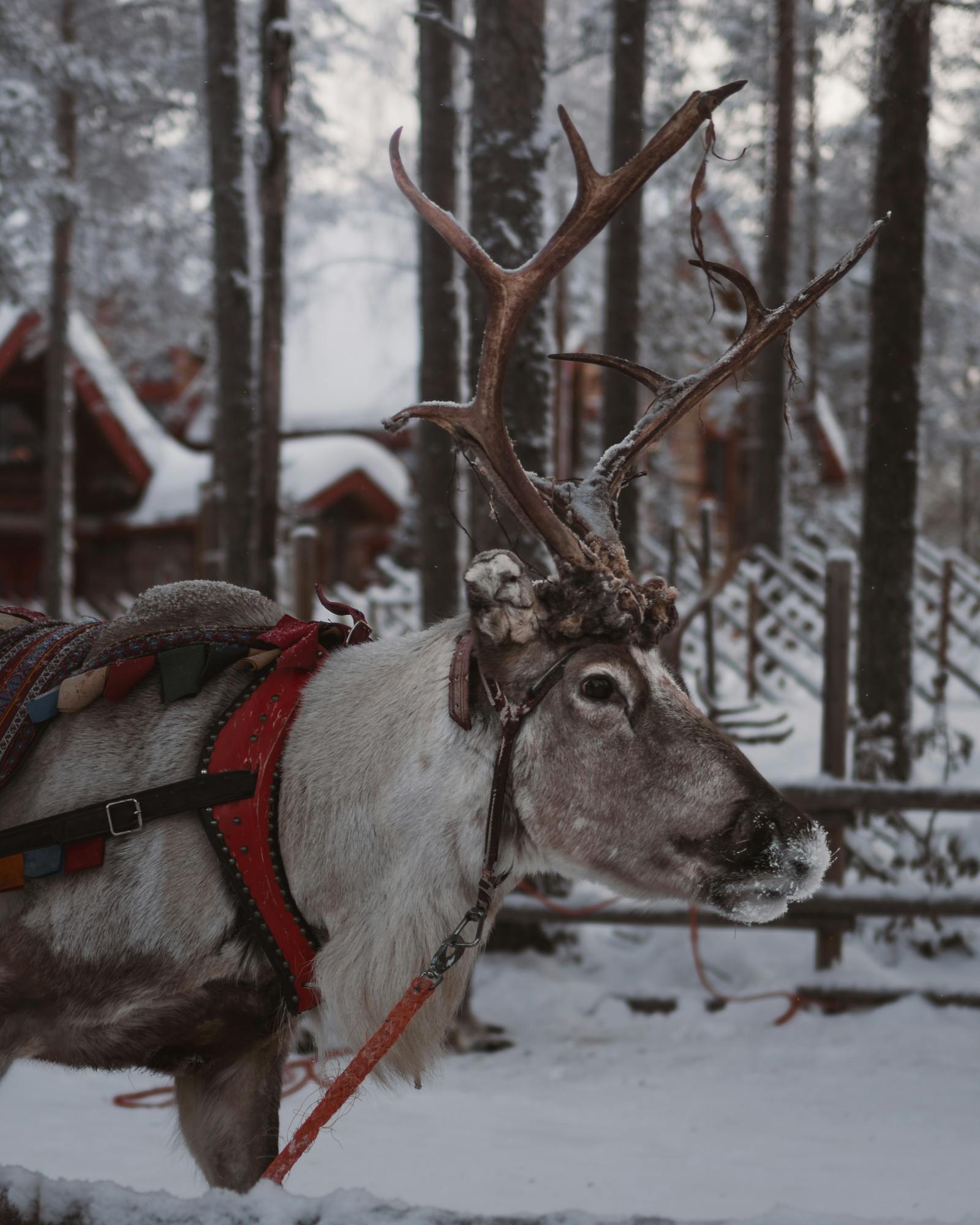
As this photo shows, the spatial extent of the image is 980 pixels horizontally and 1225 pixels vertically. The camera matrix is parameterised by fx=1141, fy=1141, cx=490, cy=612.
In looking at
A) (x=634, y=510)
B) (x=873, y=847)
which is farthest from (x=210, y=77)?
(x=873, y=847)

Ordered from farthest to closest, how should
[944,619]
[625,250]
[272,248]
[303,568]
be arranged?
[944,619]
[625,250]
[272,248]
[303,568]

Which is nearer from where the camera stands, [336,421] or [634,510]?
[634,510]

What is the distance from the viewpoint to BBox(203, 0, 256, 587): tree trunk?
845 centimetres

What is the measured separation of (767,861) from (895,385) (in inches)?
203

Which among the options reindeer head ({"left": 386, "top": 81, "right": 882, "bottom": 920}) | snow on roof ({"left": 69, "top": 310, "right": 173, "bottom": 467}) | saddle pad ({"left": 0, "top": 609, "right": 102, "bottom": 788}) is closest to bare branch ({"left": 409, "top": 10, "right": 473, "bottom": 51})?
reindeer head ({"left": 386, "top": 81, "right": 882, "bottom": 920})

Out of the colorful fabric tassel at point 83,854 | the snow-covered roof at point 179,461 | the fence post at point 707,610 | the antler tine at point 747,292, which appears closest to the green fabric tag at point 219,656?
the colorful fabric tassel at point 83,854

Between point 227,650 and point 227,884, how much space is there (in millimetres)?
505

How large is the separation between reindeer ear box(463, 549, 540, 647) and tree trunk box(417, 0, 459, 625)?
15.7ft

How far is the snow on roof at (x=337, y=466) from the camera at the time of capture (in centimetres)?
1875

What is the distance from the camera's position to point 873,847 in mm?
6211

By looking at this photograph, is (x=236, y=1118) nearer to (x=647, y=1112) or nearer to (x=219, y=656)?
(x=219, y=656)

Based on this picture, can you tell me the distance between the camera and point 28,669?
2.50m

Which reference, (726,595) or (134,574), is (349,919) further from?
(134,574)

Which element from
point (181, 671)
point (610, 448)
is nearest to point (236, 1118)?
point (181, 671)
